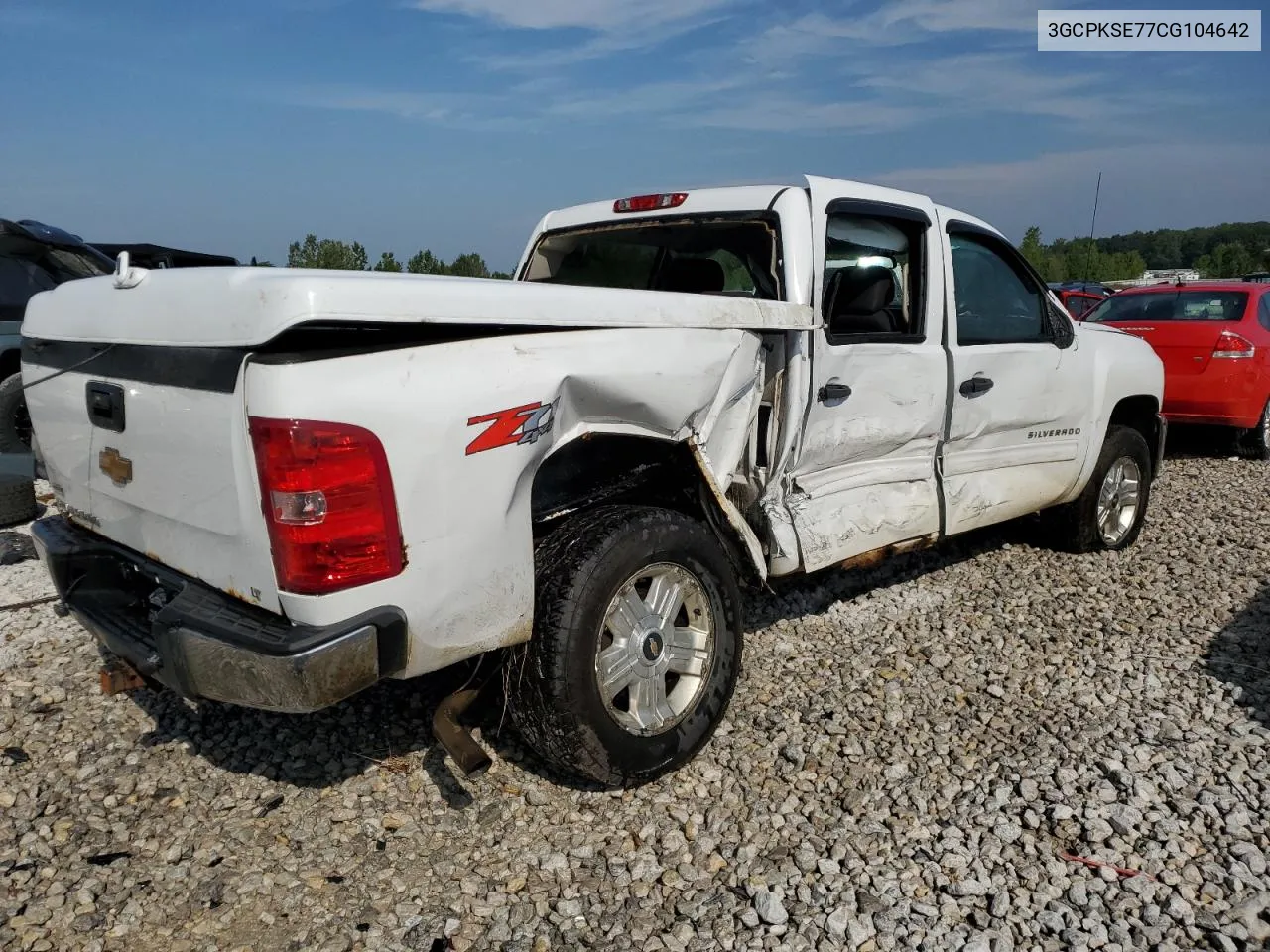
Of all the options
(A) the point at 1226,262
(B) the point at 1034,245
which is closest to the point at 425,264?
(B) the point at 1034,245

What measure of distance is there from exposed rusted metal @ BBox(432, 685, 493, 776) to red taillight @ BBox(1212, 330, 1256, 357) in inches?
325

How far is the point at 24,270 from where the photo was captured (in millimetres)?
7238

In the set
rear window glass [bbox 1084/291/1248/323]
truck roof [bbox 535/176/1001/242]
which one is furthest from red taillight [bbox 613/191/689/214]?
rear window glass [bbox 1084/291/1248/323]

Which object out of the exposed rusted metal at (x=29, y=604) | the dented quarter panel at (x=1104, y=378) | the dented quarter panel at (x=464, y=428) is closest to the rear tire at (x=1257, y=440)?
the dented quarter panel at (x=1104, y=378)

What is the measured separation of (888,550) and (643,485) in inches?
50.1

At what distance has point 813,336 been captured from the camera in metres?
3.57

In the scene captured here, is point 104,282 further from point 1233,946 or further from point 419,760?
point 1233,946

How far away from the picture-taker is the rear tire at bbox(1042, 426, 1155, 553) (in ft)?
18.0

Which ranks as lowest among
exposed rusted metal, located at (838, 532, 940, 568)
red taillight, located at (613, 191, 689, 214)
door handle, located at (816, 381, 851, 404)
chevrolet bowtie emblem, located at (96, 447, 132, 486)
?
exposed rusted metal, located at (838, 532, 940, 568)

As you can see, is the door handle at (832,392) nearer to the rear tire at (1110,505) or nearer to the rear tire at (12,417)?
the rear tire at (1110,505)

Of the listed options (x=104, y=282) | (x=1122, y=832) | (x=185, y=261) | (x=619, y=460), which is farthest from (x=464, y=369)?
(x=185, y=261)

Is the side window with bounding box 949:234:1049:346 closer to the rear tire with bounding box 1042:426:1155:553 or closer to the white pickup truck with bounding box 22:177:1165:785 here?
the white pickup truck with bounding box 22:177:1165:785

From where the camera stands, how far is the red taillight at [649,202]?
4.12m

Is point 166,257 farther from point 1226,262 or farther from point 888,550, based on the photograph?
point 1226,262
